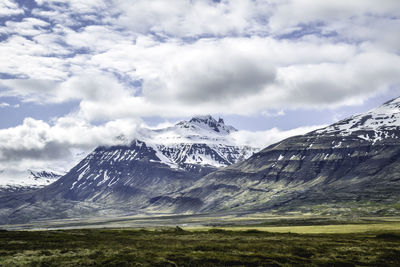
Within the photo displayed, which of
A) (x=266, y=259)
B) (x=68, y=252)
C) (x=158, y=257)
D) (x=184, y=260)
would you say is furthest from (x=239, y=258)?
(x=68, y=252)

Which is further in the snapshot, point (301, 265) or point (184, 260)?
point (184, 260)

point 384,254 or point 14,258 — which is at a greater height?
point 14,258

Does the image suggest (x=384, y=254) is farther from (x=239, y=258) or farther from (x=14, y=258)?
(x=14, y=258)

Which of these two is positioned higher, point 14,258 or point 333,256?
point 14,258

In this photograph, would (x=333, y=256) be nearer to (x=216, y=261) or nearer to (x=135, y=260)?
(x=216, y=261)

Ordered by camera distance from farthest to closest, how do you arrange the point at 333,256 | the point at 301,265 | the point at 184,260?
1. the point at 333,256
2. the point at 184,260
3. the point at 301,265

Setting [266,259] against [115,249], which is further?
[115,249]

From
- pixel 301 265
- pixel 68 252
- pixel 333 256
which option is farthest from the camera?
pixel 68 252

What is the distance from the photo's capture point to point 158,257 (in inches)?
2194

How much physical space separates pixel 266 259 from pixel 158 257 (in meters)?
15.4

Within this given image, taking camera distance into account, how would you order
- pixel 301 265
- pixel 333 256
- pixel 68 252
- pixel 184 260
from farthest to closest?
1. pixel 68 252
2. pixel 333 256
3. pixel 184 260
4. pixel 301 265

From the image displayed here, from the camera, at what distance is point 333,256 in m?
57.7

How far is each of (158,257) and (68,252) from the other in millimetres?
17049

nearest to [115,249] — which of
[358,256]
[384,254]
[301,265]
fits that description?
[301,265]
